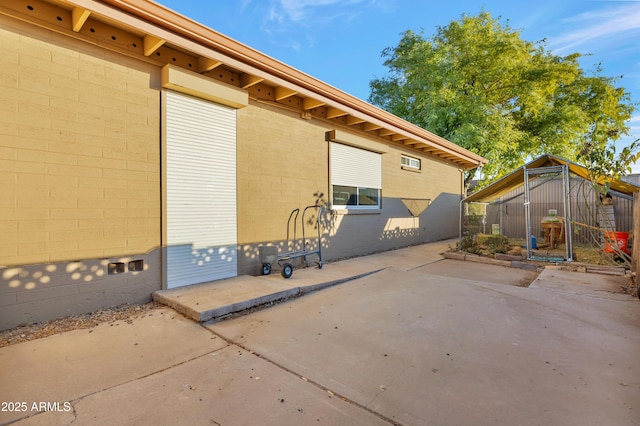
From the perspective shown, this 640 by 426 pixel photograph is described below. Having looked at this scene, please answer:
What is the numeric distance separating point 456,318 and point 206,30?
210 inches

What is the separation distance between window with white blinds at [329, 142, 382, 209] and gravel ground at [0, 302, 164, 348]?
4874mm

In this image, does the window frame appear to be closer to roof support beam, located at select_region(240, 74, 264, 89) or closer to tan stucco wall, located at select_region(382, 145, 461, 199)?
tan stucco wall, located at select_region(382, 145, 461, 199)

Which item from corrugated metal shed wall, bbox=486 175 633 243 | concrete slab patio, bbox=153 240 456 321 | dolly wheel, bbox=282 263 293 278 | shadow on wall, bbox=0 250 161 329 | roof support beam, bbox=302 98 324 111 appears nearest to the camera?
shadow on wall, bbox=0 250 161 329

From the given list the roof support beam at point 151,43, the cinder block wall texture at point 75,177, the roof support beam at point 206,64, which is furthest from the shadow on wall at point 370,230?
the roof support beam at point 151,43

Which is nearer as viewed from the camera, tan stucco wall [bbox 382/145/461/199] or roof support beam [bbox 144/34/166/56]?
roof support beam [bbox 144/34/166/56]

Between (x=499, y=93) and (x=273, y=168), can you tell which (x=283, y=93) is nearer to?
(x=273, y=168)

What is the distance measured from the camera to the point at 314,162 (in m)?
7.30

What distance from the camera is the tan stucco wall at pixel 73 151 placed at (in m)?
3.44

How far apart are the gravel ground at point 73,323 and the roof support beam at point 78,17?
11.7ft

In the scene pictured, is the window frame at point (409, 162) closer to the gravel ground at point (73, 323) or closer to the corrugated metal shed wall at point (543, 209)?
the corrugated metal shed wall at point (543, 209)

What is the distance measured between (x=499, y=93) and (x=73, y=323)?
62.6 feet

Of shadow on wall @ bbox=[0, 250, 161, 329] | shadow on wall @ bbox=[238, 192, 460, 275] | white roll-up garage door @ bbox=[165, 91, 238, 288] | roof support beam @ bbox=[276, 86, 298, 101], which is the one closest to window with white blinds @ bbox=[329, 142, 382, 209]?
shadow on wall @ bbox=[238, 192, 460, 275]

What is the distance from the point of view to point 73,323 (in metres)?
3.66

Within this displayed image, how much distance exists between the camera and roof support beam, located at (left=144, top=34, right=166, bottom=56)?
167 inches
